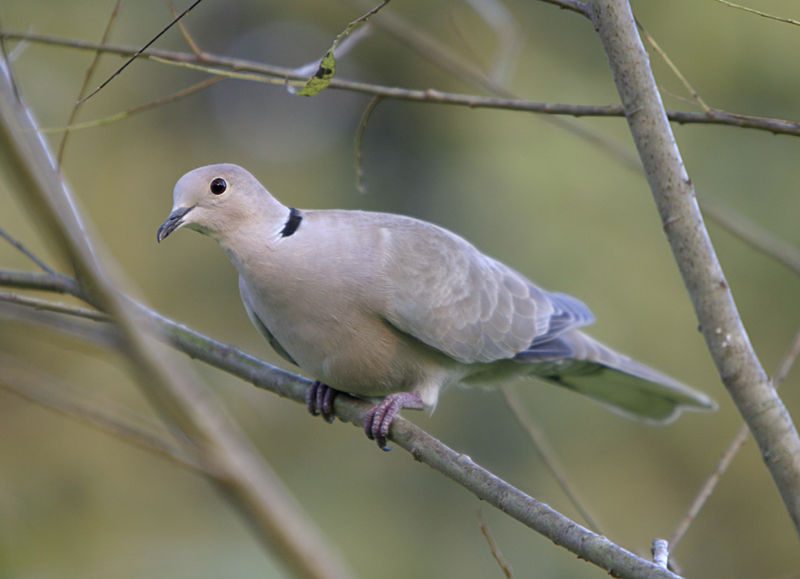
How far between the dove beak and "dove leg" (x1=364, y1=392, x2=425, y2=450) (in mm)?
798

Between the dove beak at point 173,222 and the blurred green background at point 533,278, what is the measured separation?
2514mm

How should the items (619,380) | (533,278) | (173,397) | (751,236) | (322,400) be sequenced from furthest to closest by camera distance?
(533,278)
(619,380)
(322,400)
(751,236)
(173,397)

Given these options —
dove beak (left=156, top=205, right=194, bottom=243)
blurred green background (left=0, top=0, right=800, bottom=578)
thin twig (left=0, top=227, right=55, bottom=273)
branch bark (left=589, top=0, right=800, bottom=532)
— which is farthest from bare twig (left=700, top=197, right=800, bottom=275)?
blurred green background (left=0, top=0, right=800, bottom=578)

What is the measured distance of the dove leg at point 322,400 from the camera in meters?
2.70

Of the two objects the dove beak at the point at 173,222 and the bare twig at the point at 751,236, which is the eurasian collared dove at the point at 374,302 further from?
the bare twig at the point at 751,236

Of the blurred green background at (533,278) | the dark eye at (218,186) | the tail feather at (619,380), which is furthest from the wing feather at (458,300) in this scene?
the blurred green background at (533,278)

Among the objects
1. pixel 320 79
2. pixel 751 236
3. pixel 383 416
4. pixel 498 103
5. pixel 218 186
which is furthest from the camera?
pixel 383 416

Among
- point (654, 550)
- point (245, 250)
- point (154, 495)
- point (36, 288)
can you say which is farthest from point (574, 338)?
point (154, 495)

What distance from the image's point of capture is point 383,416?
2.50 meters

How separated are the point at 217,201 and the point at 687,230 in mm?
→ 1361

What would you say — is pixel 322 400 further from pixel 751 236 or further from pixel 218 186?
pixel 751 236

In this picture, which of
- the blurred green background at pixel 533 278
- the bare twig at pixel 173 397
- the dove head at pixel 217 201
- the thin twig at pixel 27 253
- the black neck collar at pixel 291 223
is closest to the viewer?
the bare twig at pixel 173 397

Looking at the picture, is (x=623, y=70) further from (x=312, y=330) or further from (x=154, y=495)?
(x=154, y=495)

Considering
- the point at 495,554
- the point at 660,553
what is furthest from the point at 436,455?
the point at 660,553
